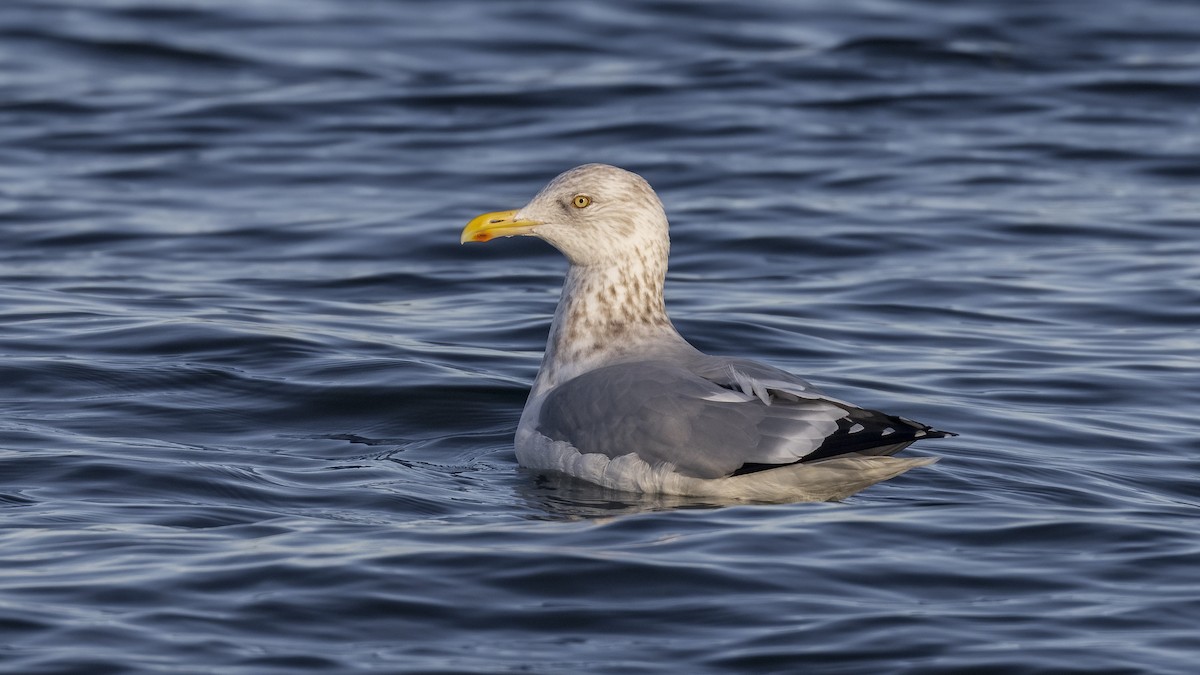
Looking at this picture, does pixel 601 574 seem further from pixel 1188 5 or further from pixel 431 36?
pixel 1188 5

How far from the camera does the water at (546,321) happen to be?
6.21 meters

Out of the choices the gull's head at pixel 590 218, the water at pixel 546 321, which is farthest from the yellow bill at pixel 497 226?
the water at pixel 546 321

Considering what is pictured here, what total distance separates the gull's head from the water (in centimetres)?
100

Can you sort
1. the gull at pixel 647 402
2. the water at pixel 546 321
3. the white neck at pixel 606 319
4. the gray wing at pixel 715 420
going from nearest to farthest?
the water at pixel 546 321 < the gray wing at pixel 715 420 < the gull at pixel 647 402 < the white neck at pixel 606 319

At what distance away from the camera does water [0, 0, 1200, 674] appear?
20.4 feet

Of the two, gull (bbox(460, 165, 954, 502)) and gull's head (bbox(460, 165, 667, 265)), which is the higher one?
gull's head (bbox(460, 165, 667, 265))

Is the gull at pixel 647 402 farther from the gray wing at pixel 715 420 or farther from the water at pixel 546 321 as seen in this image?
the water at pixel 546 321

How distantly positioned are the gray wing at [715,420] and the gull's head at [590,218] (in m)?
0.92

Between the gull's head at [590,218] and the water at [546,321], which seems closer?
the water at [546,321]

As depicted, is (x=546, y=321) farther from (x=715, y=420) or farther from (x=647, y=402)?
(x=715, y=420)

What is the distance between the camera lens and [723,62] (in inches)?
802

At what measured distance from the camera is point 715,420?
24.1 feet

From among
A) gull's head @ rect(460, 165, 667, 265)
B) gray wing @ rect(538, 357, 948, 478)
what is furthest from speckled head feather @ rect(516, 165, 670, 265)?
gray wing @ rect(538, 357, 948, 478)

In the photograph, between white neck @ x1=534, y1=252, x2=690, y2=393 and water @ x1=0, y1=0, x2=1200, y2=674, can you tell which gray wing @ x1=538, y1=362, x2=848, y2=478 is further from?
white neck @ x1=534, y1=252, x2=690, y2=393
